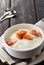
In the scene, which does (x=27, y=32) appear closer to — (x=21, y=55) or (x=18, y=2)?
(x=21, y=55)

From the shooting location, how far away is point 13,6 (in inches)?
42.2

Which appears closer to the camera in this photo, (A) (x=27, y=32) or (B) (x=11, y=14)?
(A) (x=27, y=32)

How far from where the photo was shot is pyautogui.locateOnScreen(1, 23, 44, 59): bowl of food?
0.70 metres

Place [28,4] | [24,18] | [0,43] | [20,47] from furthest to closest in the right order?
[28,4], [24,18], [0,43], [20,47]

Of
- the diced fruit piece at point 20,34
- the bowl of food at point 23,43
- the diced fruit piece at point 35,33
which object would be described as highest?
the diced fruit piece at point 20,34

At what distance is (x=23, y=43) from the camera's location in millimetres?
711

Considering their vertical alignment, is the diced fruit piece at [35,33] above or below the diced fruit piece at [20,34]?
below

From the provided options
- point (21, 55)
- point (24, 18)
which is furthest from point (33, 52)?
point (24, 18)

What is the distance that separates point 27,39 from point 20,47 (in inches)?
1.7

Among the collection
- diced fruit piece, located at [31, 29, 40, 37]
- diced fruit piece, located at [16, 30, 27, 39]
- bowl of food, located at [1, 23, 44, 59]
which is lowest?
bowl of food, located at [1, 23, 44, 59]

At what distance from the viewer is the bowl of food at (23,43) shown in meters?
0.70

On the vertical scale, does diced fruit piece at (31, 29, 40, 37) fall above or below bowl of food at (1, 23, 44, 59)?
above

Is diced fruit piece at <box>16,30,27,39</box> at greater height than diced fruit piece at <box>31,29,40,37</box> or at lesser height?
greater

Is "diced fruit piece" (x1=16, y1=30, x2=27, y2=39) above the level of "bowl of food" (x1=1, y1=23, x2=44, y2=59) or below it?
above
